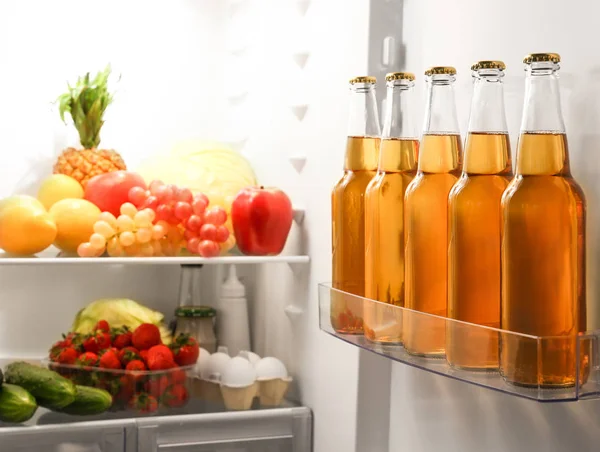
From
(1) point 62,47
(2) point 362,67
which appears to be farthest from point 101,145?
(2) point 362,67

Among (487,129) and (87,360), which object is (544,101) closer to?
(487,129)

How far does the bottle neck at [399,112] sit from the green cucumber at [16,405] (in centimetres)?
85

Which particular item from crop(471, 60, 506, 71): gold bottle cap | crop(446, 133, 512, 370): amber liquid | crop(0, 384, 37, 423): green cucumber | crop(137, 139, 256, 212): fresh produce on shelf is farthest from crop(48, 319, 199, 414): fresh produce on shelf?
crop(471, 60, 506, 71): gold bottle cap

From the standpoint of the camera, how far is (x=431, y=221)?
2.97ft

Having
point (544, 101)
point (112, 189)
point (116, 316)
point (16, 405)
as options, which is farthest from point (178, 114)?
point (544, 101)

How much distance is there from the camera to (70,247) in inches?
64.1

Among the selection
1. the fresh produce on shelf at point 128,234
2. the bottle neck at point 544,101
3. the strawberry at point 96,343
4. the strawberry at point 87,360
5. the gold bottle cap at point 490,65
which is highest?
the gold bottle cap at point 490,65

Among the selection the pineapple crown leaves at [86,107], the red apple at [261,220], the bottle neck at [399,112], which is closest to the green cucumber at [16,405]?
the red apple at [261,220]

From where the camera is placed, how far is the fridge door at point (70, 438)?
144 cm

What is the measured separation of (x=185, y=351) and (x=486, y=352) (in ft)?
3.17

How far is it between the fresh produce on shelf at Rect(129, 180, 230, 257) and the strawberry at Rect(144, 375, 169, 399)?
0.84ft

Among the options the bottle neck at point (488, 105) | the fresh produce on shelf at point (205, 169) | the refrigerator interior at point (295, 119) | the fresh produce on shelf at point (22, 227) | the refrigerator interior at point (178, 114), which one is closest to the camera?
the bottle neck at point (488, 105)

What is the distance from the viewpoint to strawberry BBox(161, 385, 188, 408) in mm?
1589

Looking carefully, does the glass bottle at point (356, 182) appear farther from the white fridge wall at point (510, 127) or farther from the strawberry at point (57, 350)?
the strawberry at point (57, 350)
